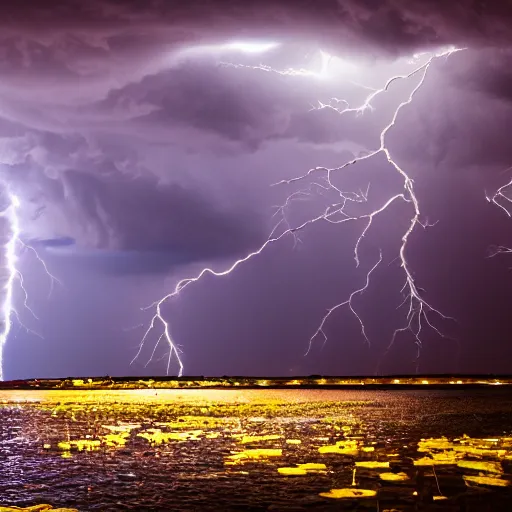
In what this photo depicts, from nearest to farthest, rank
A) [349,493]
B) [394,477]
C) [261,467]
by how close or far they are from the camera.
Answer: [349,493]
[394,477]
[261,467]

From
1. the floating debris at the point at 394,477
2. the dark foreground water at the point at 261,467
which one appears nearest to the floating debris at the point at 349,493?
the dark foreground water at the point at 261,467

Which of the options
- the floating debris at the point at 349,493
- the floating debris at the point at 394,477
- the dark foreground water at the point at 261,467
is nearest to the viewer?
the dark foreground water at the point at 261,467

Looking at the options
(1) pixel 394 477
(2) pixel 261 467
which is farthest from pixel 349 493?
(2) pixel 261 467

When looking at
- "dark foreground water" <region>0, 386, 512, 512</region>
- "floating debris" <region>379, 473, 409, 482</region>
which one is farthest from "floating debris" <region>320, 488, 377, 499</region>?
"floating debris" <region>379, 473, 409, 482</region>

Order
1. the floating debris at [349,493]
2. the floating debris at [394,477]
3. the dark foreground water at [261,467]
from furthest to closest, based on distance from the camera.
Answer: the floating debris at [394,477] < the floating debris at [349,493] < the dark foreground water at [261,467]

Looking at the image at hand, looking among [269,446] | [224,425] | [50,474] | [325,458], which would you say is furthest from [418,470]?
[224,425]

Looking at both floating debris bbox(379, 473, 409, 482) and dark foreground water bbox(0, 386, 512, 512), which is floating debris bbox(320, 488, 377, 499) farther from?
floating debris bbox(379, 473, 409, 482)

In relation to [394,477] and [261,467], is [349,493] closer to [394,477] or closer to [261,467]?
[394,477]

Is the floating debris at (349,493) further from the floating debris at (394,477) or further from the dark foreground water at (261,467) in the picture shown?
the floating debris at (394,477)

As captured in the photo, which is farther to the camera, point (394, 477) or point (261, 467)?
point (261, 467)

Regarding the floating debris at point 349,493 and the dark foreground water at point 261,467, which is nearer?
the dark foreground water at point 261,467

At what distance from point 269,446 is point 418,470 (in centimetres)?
659

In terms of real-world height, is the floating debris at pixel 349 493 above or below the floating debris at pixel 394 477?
below

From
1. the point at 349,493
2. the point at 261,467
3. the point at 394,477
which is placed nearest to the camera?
the point at 349,493
